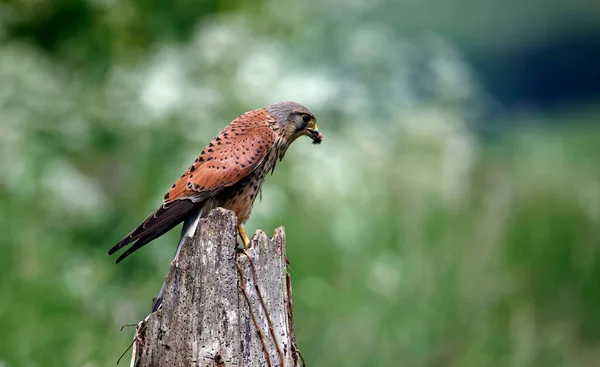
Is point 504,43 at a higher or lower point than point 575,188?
higher

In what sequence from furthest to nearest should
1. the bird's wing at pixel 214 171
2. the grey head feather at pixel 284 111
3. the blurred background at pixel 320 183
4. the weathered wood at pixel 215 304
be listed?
the blurred background at pixel 320 183, the grey head feather at pixel 284 111, the bird's wing at pixel 214 171, the weathered wood at pixel 215 304

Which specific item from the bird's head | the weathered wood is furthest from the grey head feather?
the weathered wood

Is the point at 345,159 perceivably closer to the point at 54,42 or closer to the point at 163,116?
the point at 163,116

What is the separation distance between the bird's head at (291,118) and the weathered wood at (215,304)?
0.83m

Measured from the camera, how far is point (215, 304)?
181 centimetres

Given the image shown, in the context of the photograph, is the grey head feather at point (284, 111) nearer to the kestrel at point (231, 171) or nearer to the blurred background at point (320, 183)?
the kestrel at point (231, 171)

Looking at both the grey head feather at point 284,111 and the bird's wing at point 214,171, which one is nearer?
the bird's wing at point 214,171

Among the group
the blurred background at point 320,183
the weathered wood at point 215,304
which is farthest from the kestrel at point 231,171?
the blurred background at point 320,183

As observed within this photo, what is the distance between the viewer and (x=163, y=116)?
163 inches

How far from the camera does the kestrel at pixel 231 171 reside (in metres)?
2.17

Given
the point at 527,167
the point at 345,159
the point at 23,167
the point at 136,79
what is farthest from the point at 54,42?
the point at 527,167

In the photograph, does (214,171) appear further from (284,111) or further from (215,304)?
(215,304)

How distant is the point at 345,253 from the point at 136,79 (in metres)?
1.58

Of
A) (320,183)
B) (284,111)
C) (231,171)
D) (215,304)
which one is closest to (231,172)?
(231,171)
